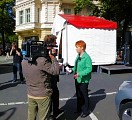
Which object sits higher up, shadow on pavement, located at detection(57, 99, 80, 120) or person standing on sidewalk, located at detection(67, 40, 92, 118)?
person standing on sidewalk, located at detection(67, 40, 92, 118)

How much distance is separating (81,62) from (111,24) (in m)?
9.88

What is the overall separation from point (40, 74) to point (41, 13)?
114 feet

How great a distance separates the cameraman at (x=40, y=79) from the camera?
452cm

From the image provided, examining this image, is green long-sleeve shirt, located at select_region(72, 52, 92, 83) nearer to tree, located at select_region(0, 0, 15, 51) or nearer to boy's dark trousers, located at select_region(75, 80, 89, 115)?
boy's dark trousers, located at select_region(75, 80, 89, 115)

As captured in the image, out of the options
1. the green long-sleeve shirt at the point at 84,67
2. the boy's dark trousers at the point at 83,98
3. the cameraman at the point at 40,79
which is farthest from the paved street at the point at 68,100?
the cameraman at the point at 40,79

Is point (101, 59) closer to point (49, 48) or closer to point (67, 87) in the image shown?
point (67, 87)

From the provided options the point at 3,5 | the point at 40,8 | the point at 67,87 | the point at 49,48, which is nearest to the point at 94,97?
the point at 67,87

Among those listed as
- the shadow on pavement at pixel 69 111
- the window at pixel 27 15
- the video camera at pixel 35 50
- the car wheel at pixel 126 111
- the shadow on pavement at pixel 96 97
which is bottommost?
the shadow on pavement at pixel 69 111

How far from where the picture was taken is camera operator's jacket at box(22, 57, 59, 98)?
4.52 meters

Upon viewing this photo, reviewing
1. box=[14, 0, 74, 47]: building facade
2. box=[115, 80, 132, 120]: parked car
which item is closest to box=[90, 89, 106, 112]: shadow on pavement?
box=[115, 80, 132, 120]: parked car

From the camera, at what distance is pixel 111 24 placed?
53.0 feet

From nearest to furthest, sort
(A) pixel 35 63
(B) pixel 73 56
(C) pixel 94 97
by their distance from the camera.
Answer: (A) pixel 35 63, (C) pixel 94 97, (B) pixel 73 56

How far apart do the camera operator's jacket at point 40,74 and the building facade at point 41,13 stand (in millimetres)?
31904

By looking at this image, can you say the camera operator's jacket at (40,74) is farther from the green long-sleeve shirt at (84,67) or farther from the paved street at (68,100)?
the paved street at (68,100)
